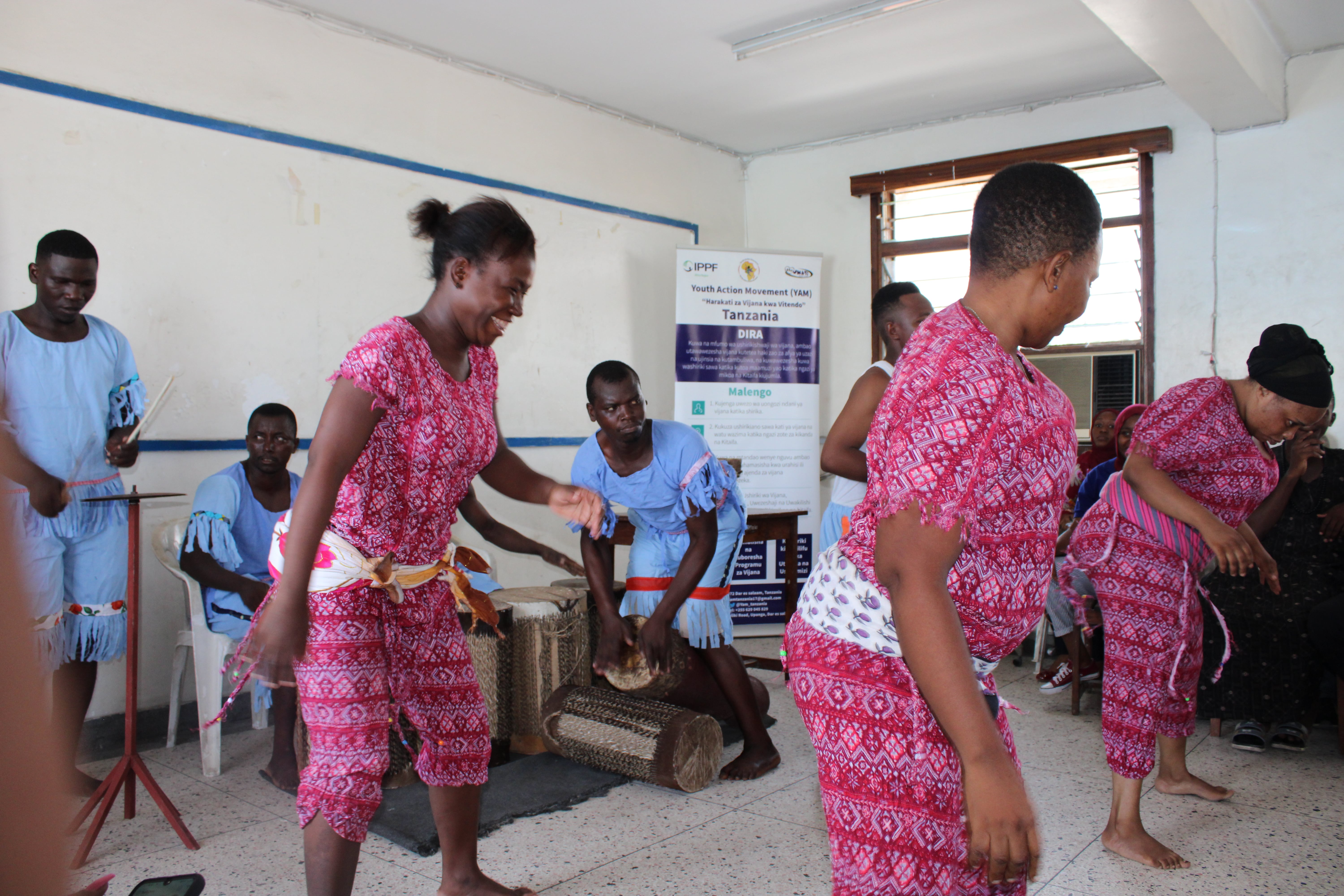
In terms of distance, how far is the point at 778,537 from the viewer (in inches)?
200

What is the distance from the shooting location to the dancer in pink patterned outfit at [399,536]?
1.84 m

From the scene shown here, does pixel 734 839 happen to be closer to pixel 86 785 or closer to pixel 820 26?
pixel 86 785

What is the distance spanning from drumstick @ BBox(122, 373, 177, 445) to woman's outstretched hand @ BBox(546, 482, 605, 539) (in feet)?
4.48

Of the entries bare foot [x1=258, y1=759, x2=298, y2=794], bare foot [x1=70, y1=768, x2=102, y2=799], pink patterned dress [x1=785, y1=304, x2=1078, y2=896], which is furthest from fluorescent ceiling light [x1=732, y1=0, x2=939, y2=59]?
bare foot [x1=70, y1=768, x2=102, y2=799]

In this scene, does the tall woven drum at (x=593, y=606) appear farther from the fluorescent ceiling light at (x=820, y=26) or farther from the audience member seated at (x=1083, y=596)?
the fluorescent ceiling light at (x=820, y=26)

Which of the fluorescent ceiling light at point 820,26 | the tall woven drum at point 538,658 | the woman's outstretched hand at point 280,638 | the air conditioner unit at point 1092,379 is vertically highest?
the fluorescent ceiling light at point 820,26

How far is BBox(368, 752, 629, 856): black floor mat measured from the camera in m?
3.06

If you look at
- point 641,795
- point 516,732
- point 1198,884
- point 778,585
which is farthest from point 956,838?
point 778,585

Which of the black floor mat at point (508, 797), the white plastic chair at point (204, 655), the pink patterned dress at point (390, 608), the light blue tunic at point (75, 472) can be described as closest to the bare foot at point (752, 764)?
the black floor mat at point (508, 797)

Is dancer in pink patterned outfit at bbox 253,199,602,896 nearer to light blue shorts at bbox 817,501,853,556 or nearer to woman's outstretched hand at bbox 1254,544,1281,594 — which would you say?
→ light blue shorts at bbox 817,501,853,556

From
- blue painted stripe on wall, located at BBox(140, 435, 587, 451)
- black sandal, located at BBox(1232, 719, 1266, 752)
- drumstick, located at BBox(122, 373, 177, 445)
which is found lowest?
black sandal, located at BBox(1232, 719, 1266, 752)

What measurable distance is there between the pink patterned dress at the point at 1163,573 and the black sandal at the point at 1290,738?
5.09ft

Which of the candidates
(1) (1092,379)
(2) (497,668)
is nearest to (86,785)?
(2) (497,668)

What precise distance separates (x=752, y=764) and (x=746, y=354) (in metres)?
3.50
